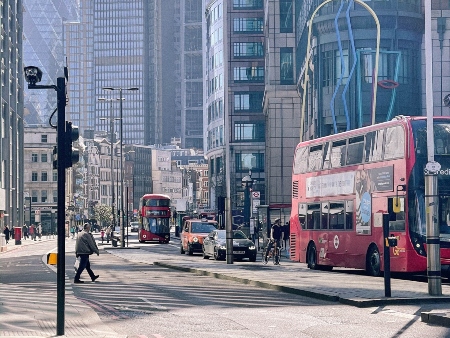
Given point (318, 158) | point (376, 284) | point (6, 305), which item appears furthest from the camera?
point (318, 158)

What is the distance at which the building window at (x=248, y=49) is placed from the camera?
119875 mm

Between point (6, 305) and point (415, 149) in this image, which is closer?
point (6, 305)

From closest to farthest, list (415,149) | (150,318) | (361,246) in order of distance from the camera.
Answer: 1. (150,318)
2. (415,149)
3. (361,246)

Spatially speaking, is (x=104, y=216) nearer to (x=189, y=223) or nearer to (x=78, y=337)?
(x=189, y=223)

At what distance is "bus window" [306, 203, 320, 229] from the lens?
33938 millimetres

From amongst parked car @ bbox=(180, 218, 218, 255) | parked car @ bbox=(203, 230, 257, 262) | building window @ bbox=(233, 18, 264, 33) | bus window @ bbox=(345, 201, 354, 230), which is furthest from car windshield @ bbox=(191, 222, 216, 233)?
building window @ bbox=(233, 18, 264, 33)

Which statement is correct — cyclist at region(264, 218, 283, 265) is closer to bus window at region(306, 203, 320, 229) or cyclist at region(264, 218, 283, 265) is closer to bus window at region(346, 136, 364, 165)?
bus window at region(306, 203, 320, 229)

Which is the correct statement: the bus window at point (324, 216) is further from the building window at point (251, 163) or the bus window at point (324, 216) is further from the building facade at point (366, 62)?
the building window at point (251, 163)

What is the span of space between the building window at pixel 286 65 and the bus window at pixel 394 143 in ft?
196

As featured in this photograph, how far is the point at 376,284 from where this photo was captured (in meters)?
24.6

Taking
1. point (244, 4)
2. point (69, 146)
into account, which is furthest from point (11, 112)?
point (69, 146)

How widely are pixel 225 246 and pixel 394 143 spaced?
1804 cm

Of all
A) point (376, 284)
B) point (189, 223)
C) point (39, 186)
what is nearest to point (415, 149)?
point (376, 284)

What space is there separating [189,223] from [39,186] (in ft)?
360
